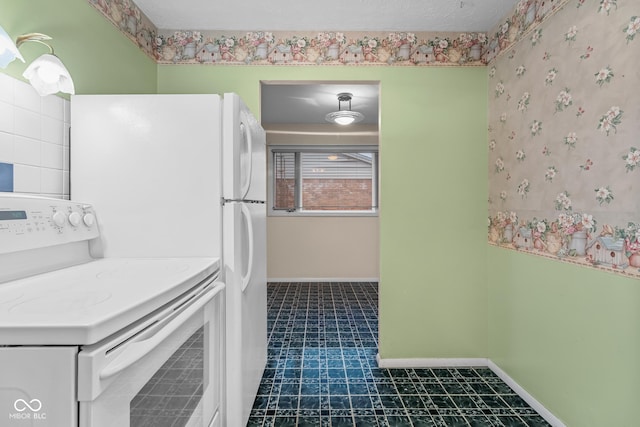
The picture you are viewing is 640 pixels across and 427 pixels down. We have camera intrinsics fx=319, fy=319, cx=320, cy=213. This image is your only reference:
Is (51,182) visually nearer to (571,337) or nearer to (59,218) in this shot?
(59,218)

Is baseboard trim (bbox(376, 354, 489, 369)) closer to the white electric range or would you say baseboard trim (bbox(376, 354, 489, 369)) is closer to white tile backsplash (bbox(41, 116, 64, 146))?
the white electric range

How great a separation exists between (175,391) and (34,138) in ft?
3.93

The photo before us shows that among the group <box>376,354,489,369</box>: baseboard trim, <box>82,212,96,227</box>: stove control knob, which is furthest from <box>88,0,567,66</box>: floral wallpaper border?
<box>376,354,489,369</box>: baseboard trim

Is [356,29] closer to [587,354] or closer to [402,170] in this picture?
[402,170]

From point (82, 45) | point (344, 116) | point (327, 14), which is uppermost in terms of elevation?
point (327, 14)

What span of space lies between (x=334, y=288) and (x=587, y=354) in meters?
3.19

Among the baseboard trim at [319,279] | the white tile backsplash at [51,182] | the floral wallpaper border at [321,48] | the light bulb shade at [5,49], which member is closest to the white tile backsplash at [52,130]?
the white tile backsplash at [51,182]

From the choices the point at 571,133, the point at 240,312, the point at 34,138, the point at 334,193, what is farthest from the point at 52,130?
the point at 334,193

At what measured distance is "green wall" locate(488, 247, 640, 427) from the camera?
128 cm

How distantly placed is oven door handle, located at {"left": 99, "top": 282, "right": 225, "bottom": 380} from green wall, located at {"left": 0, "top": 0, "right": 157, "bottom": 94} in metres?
1.17

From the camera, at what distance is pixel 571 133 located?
1523 millimetres

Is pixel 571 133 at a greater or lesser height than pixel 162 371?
greater

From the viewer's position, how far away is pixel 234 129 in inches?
58.0

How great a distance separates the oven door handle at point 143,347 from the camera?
2.20 ft
